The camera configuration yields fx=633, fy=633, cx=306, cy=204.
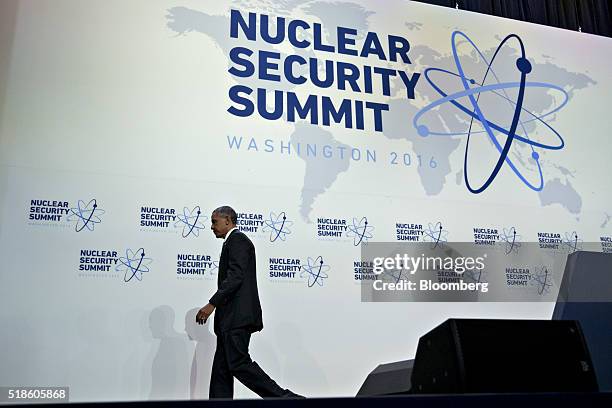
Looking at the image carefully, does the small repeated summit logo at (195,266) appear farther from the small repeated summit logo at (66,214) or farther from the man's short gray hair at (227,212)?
the small repeated summit logo at (66,214)

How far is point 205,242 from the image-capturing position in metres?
2.88

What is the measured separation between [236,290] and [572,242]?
6.01ft

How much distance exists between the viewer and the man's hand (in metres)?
2.77

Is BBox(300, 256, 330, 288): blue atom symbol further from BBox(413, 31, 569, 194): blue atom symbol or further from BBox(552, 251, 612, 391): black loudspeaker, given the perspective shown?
BBox(552, 251, 612, 391): black loudspeaker

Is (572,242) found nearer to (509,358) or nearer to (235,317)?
(235,317)

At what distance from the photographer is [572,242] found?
11.1ft

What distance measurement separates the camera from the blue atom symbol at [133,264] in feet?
9.01

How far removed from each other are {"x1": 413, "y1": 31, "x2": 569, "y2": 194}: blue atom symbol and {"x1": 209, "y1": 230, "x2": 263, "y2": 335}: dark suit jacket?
116 cm

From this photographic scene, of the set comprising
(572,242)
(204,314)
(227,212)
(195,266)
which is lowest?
(204,314)

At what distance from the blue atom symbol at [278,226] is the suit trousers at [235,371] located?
1.54 feet

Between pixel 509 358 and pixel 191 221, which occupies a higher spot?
pixel 191 221

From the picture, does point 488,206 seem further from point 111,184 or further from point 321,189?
point 111,184

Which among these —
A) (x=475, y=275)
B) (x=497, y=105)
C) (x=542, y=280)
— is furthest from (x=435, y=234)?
(x=497, y=105)

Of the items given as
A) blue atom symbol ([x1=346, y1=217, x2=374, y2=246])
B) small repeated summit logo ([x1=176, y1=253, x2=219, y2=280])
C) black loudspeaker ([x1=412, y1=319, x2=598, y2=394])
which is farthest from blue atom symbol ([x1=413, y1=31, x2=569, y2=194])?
black loudspeaker ([x1=412, y1=319, x2=598, y2=394])
